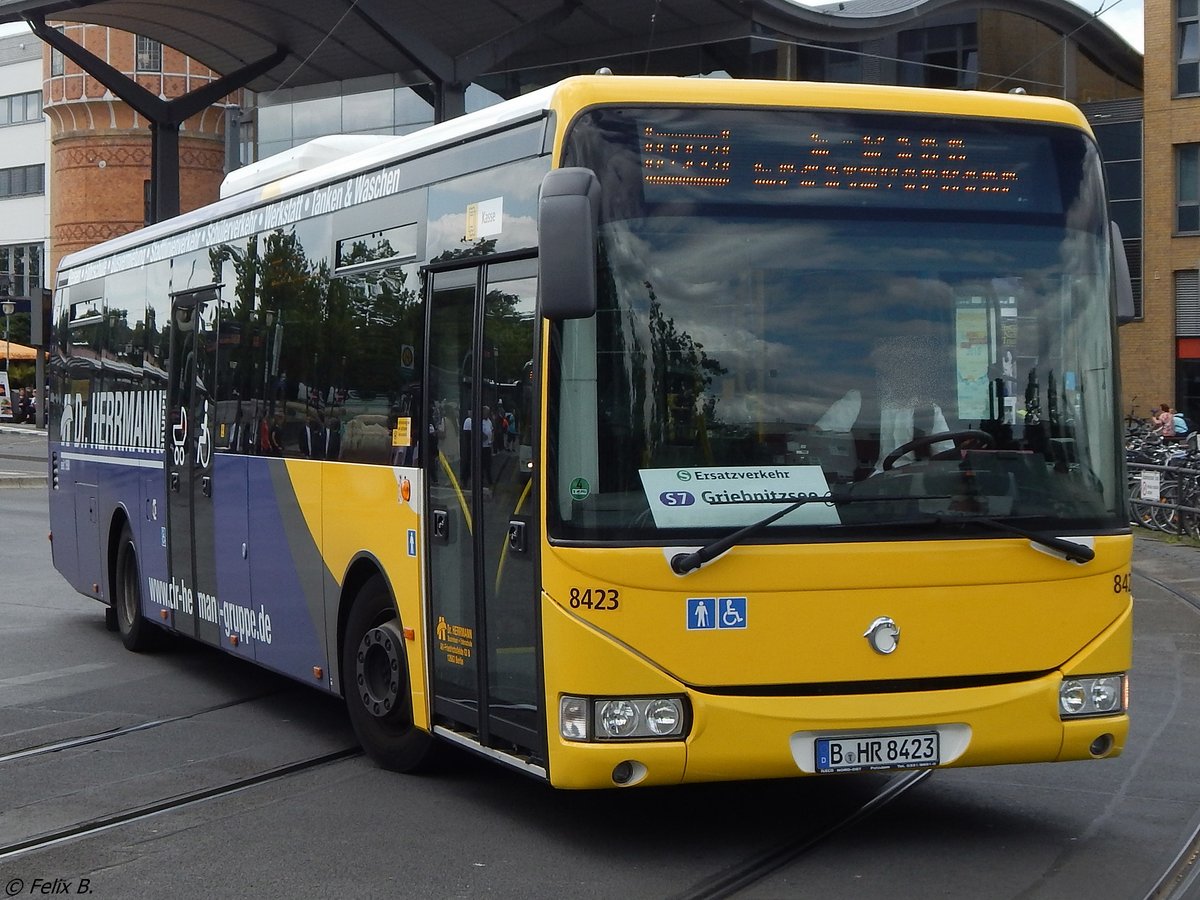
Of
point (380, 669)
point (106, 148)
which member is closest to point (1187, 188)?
point (106, 148)

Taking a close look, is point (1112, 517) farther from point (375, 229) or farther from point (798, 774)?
point (375, 229)

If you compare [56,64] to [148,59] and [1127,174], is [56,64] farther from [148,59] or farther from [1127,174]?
[1127,174]

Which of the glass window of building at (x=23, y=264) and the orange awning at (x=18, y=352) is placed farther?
the glass window of building at (x=23, y=264)

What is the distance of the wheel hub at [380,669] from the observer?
796cm

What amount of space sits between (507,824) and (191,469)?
4.71 meters

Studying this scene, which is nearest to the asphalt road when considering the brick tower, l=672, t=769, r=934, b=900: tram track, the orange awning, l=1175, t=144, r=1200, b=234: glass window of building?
l=672, t=769, r=934, b=900: tram track

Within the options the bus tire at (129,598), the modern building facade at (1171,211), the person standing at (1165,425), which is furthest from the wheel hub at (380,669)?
the modern building facade at (1171,211)

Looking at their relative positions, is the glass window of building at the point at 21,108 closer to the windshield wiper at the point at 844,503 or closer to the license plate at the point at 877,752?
the windshield wiper at the point at 844,503

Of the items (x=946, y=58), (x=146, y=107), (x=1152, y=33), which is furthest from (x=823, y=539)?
(x=1152, y=33)

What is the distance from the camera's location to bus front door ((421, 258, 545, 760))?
21.9 ft

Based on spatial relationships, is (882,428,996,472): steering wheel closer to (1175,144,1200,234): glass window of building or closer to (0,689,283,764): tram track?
(0,689,283,764): tram track

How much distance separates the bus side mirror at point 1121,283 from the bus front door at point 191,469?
580cm

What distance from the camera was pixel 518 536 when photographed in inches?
265

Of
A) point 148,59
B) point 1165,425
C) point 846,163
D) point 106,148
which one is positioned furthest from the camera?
point 106,148
